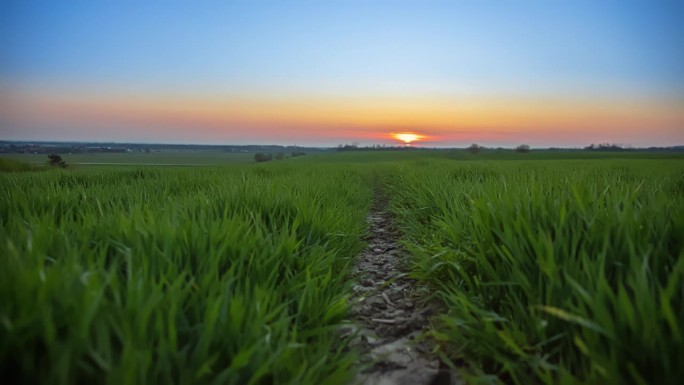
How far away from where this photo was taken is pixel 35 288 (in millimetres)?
1283

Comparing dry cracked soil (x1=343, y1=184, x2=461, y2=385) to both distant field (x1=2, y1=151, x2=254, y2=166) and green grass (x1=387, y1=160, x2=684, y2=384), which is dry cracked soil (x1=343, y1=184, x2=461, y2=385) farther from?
distant field (x1=2, y1=151, x2=254, y2=166)

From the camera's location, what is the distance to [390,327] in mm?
2344

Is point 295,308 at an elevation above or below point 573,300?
below

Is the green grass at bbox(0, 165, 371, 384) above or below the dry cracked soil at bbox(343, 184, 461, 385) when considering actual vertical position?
above

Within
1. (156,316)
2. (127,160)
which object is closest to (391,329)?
(156,316)

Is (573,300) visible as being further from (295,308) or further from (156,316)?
(156,316)

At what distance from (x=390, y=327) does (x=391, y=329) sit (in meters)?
0.02

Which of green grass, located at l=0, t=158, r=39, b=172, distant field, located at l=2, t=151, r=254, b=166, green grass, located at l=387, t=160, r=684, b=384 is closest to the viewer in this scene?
green grass, located at l=387, t=160, r=684, b=384

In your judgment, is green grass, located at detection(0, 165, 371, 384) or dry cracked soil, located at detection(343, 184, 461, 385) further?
dry cracked soil, located at detection(343, 184, 461, 385)

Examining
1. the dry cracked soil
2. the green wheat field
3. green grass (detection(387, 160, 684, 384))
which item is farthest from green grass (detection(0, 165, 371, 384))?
green grass (detection(387, 160, 684, 384))

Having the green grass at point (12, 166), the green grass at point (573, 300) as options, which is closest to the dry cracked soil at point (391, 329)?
the green grass at point (573, 300)

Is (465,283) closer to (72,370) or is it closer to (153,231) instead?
(153,231)

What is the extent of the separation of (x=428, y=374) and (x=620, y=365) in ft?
2.54

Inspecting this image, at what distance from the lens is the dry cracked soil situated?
5.89 ft
